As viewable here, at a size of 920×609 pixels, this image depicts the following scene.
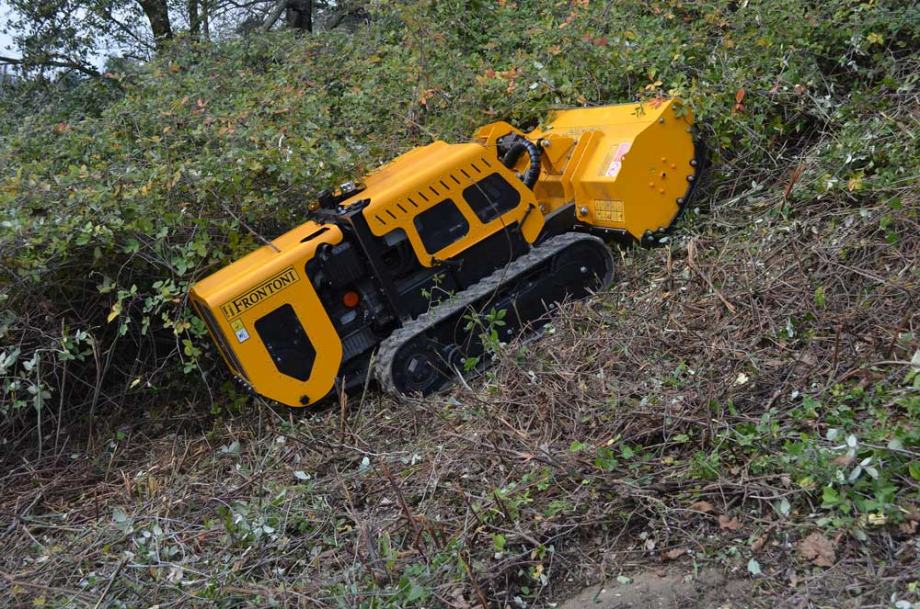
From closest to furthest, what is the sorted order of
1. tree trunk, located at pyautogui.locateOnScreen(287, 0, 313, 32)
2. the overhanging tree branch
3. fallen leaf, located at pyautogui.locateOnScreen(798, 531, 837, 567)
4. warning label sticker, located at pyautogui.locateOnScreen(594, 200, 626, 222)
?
1. fallen leaf, located at pyautogui.locateOnScreen(798, 531, 837, 567)
2. warning label sticker, located at pyautogui.locateOnScreen(594, 200, 626, 222)
3. the overhanging tree branch
4. tree trunk, located at pyautogui.locateOnScreen(287, 0, 313, 32)

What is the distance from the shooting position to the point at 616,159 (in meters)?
6.46

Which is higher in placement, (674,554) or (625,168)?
(625,168)

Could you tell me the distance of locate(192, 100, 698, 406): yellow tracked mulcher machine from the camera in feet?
19.0

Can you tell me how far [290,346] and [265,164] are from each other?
1.81 meters

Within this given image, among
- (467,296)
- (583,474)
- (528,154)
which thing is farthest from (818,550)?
(528,154)

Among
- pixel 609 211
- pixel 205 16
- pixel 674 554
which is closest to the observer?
pixel 674 554

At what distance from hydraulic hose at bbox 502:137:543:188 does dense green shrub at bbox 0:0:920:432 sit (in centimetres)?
111

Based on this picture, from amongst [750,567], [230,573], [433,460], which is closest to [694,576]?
[750,567]

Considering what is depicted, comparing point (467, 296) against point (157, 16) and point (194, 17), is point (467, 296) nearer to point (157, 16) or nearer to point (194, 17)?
point (157, 16)

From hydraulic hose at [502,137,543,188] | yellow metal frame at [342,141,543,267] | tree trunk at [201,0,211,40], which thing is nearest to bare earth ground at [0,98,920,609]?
yellow metal frame at [342,141,543,267]

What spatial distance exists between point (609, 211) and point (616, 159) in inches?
15.6

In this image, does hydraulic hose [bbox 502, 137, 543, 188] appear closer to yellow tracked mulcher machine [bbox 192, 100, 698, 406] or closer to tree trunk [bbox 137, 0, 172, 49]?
yellow tracked mulcher machine [bbox 192, 100, 698, 406]

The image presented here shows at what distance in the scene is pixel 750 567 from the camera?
3395mm

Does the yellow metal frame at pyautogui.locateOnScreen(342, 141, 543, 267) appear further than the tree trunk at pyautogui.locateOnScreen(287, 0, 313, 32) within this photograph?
No
